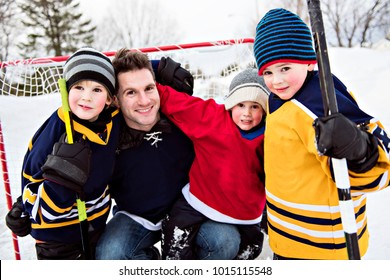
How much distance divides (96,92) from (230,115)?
79 cm

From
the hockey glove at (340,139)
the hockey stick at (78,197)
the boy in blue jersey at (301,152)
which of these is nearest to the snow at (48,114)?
the boy in blue jersey at (301,152)

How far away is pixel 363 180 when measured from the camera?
4.48 ft

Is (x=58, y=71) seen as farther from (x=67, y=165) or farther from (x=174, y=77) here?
(x=67, y=165)

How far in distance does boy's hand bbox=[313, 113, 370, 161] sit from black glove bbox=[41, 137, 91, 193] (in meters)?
1.09

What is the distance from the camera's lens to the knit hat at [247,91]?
188 cm

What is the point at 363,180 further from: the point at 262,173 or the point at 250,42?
the point at 250,42

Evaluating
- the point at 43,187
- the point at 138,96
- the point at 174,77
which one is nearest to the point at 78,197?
the point at 43,187

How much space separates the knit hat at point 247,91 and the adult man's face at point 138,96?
1.47ft

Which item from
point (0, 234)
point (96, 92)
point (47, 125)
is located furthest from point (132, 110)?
point (0, 234)

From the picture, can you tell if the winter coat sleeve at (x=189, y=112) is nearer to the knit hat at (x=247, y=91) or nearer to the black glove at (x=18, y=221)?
the knit hat at (x=247, y=91)

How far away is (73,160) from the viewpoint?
5.19 ft

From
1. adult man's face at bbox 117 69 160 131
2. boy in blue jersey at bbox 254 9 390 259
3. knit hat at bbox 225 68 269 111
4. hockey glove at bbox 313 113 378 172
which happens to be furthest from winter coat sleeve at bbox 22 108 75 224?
hockey glove at bbox 313 113 378 172

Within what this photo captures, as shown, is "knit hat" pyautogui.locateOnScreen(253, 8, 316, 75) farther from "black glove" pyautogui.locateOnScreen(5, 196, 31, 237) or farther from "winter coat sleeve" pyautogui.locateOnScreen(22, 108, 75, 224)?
"black glove" pyautogui.locateOnScreen(5, 196, 31, 237)

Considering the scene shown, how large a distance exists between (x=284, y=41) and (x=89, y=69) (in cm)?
100
